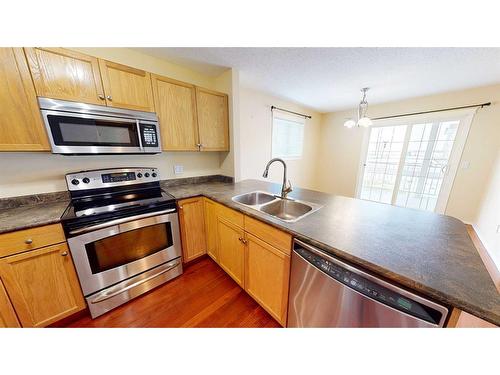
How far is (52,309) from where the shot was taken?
117cm

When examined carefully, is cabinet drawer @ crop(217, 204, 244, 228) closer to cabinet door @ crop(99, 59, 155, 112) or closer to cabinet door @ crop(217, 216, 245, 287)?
cabinet door @ crop(217, 216, 245, 287)

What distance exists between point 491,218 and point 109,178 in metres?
4.65

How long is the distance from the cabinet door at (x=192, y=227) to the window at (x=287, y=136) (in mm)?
2016

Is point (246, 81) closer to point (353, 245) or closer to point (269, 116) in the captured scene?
point (269, 116)

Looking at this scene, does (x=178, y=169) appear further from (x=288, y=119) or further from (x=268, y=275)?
(x=288, y=119)

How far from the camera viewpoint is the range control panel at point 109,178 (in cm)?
Answer: 143

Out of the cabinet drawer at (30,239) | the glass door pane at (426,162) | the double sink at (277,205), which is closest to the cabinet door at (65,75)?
the cabinet drawer at (30,239)

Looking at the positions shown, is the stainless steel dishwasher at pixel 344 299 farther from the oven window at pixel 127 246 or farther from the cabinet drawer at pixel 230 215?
the oven window at pixel 127 246

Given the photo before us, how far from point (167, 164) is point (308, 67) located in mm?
1975

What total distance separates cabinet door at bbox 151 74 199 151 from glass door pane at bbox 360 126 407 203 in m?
3.66

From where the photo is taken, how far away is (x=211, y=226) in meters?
1.75

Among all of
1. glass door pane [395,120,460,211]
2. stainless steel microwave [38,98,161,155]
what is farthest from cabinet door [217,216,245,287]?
glass door pane [395,120,460,211]
